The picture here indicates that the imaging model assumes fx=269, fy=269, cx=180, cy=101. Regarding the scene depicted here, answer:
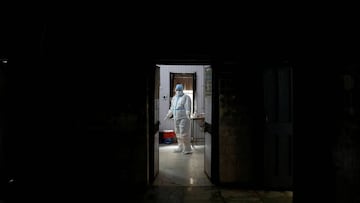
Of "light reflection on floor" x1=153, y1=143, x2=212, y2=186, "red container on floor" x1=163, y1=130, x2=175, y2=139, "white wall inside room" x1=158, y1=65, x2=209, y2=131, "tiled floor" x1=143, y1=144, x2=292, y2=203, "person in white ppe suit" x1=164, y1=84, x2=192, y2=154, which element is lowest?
"tiled floor" x1=143, y1=144, x2=292, y2=203

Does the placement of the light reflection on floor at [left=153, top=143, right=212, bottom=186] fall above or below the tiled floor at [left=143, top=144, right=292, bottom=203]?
above

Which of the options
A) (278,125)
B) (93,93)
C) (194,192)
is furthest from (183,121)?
(93,93)

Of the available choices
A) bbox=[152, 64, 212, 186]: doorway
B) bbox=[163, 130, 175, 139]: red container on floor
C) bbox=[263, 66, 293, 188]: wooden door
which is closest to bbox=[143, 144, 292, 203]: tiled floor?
bbox=[152, 64, 212, 186]: doorway

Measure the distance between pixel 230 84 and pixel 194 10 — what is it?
1104 millimetres

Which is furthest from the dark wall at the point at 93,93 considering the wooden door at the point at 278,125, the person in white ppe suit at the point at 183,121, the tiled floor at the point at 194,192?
the person in white ppe suit at the point at 183,121

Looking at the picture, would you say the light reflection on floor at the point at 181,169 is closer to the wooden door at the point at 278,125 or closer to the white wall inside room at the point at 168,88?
the wooden door at the point at 278,125

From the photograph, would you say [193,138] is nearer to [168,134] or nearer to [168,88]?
[168,134]

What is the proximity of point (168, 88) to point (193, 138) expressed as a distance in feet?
5.29

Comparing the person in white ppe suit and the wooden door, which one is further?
the person in white ppe suit

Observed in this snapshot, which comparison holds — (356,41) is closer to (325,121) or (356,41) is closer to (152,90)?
(325,121)

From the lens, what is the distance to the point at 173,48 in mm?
3443

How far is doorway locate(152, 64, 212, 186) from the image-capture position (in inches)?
159

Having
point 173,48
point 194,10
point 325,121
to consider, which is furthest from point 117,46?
point 325,121

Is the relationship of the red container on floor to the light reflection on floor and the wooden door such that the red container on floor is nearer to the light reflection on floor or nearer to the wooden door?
the light reflection on floor
